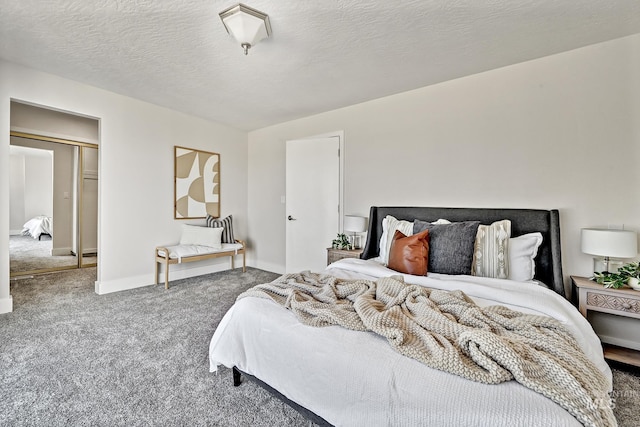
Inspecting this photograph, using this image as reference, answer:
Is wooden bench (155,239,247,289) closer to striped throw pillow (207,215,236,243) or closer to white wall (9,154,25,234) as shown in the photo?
striped throw pillow (207,215,236,243)

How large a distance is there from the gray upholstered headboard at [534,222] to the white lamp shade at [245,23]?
7.34ft


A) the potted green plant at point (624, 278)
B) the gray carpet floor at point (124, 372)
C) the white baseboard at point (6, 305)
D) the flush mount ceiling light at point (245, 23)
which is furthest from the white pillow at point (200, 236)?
the potted green plant at point (624, 278)

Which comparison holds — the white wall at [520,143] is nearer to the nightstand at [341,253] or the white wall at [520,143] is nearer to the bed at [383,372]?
the nightstand at [341,253]

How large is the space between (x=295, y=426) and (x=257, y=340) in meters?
0.45

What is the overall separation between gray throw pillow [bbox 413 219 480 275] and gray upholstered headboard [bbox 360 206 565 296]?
486 mm

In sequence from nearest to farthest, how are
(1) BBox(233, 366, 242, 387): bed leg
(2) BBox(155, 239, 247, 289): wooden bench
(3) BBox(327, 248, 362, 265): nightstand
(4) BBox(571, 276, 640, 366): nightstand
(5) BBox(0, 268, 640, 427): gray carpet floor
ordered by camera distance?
Result: (5) BBox(0, 268, 640, 427): gray carpet floor
(1) BBox(233, 366, 242, 387): bed leg
(4) BBox(571, 276, 640, 366): nightstand
(3) BBox(327, 248, 362, 265): nightstand
(2) BBox(155, 239, 247, 289): wooden bench

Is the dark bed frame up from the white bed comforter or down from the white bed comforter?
up

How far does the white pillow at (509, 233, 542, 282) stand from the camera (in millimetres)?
2207

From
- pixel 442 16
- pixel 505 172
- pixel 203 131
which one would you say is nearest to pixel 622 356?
pixel 505 172

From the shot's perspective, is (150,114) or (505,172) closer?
(505,172)

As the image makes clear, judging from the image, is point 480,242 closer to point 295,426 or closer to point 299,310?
point 299,310

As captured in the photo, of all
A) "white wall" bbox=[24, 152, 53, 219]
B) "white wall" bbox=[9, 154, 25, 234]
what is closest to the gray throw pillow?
"white wall" bbox=[24, 152, 53, 219]

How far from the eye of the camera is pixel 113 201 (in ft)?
11.5

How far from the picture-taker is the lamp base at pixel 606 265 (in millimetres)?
2170
